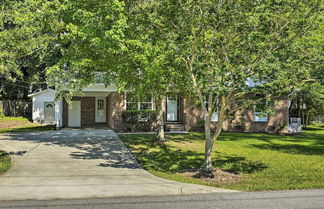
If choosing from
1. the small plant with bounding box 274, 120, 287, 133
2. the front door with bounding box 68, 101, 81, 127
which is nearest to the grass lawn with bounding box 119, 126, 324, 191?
the small plant with bounding box 274, 120, 287, 133

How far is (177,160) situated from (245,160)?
2849 mm

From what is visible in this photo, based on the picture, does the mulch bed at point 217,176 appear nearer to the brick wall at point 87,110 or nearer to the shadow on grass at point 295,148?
the shadow on grass at point 295,148

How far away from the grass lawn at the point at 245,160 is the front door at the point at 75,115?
29.1 ft

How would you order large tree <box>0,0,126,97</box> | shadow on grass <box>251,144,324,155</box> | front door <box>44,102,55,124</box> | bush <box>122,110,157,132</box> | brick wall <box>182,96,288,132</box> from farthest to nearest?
front door <box>44,102,55,124</box> < brick wall <box>182,96,288,132</box> < bush <box>122,110,157,132</box> < shadow on grass <box>251,144,324,155</box> < large tree <box>0,0,126,97</box>

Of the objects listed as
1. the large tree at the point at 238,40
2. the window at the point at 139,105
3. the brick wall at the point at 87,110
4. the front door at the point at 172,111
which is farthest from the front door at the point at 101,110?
the large tree at the point at 238,40

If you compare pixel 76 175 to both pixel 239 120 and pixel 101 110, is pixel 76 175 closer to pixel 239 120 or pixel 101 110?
pixel 239 120

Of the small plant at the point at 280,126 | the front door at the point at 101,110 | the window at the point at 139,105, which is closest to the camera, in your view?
the window at the point at 139,105

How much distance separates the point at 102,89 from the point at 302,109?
20.7m

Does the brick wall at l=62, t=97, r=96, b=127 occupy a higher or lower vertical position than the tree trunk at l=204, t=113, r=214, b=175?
higher

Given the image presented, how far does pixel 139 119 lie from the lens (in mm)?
20547

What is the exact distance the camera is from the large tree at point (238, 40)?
8.23 m

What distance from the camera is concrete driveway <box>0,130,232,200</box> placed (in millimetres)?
7273

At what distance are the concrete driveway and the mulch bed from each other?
999mm

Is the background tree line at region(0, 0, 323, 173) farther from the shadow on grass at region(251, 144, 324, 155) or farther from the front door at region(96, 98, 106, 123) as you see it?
the front door at region(96, 98, 106, 123)
